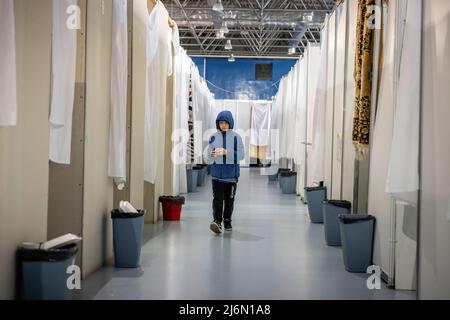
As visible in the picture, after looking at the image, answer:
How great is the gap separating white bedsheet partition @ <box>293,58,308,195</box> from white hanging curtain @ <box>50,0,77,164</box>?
6589 mm

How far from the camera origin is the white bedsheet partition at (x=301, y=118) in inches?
395

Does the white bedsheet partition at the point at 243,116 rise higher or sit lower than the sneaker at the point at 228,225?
higher

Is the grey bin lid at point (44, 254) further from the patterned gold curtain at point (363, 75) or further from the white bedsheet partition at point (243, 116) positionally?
the white bedsheet partition at point (243, 116)

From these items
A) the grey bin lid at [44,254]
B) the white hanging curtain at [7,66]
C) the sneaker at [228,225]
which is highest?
the white hanging curtain at [7,66]

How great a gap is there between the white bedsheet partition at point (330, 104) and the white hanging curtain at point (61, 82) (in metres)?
4.12

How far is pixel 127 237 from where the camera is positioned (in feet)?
15.8

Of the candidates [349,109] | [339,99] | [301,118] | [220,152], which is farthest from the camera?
[301,118]

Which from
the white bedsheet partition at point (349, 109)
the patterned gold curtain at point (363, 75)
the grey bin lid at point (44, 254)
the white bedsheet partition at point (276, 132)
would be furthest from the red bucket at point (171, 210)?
the white bedsheet partition at point (276, 132)

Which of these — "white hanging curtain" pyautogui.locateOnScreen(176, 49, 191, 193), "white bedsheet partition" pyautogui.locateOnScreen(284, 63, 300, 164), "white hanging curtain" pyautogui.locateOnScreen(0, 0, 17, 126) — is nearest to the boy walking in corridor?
"white hanging curtain" pyautogui.locateOnScreen(176, 49, 191, 193)

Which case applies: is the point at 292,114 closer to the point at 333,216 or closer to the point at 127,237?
the point at 333,216

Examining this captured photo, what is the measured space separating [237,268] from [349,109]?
2.20 metres

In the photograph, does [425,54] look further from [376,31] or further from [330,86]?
[330,86]

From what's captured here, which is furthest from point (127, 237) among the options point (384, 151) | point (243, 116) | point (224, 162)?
point (243, 116)
